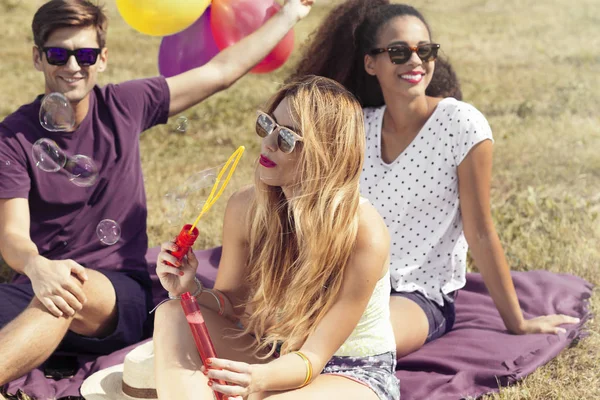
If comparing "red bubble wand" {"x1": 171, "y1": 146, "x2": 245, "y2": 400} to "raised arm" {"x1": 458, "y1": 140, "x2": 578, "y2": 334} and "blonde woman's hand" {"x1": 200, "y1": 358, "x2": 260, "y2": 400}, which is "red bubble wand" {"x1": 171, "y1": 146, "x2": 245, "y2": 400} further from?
"raised arm" {"x1": 458, "y1": 140, "x2": 578, "y2": 334}

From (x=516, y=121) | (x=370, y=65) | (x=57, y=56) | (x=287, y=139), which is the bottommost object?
(x=516, y=121)

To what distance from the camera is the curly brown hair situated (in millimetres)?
4059

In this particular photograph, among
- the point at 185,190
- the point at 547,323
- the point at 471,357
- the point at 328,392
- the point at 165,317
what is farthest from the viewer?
the point at 547,323

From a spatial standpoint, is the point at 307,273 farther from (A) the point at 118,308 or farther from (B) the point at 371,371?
(A) the point at 118,308

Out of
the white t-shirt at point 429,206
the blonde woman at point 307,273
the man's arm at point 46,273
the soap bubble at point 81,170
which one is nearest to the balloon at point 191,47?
the soap bubble at point 81,170

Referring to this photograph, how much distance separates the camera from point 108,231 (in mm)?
3748

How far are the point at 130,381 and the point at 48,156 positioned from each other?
106 centimetres

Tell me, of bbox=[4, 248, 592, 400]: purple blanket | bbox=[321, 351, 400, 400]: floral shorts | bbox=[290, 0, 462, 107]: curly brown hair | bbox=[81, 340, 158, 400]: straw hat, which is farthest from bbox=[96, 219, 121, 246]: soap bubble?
bbox=[321, 351, 400, 400]: floral shorts

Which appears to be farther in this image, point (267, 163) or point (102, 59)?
point (102, 59)

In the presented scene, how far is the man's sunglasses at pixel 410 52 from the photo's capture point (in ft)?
12.3

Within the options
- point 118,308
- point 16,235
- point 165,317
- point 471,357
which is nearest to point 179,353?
point 165,317

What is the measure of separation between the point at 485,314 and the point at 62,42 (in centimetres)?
232

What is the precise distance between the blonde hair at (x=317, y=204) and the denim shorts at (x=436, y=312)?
99cm

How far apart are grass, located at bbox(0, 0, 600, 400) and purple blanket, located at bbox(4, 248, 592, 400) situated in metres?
0.07
